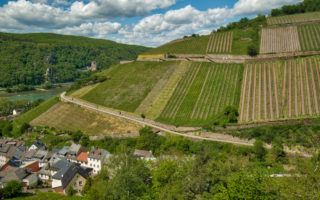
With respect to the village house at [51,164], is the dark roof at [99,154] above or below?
above

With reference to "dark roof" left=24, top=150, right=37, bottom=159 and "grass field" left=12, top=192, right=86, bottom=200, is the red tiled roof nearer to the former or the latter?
"dark roof" left=24, top=150, right=37, bottom=159

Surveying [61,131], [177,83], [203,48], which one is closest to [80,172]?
[61,131]

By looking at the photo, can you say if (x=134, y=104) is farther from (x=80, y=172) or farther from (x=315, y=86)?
(x=315, y=86)

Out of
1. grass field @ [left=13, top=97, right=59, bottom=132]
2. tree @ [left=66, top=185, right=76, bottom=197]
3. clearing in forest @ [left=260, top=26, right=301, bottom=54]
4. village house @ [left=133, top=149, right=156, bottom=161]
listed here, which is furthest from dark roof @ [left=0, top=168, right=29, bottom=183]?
clearing in forest @ [left=260, top=26, right=301, bottom=54]

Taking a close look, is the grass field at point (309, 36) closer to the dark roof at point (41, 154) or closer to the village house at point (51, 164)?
the village house at point (51, 164)

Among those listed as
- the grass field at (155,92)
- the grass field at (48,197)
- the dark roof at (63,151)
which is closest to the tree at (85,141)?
the dark roof at (63,151)

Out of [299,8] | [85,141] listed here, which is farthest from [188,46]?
[85,141]

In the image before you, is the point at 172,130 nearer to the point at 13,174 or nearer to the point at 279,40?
the point at 13,174
